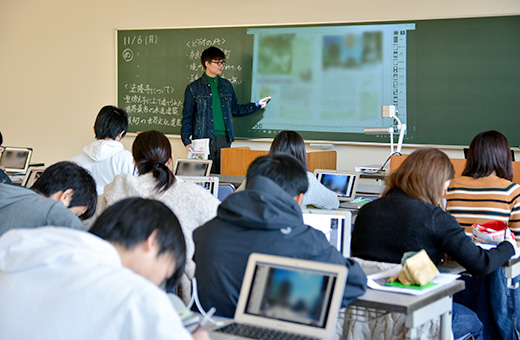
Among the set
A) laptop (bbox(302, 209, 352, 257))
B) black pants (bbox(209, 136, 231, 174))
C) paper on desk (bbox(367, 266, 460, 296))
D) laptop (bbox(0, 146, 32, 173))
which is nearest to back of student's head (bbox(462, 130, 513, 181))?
laptop (bbox(302, 209, 352, 257))

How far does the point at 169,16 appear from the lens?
22.5 feet

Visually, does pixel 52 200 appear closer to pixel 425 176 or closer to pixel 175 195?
pixel 175 195

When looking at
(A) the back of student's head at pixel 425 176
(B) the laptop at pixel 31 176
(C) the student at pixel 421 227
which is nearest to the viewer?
(C) the student at pixel 421 227

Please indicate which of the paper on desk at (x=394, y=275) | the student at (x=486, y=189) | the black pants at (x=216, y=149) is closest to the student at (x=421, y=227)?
the paper on desk at (x=394, y=275)

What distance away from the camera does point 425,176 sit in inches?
103

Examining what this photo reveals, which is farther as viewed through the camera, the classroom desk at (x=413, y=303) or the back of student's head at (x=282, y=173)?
the back of student's head at (x=282, y=173)

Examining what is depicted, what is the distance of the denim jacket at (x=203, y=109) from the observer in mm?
6383

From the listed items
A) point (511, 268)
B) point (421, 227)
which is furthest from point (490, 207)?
point (421, 227)

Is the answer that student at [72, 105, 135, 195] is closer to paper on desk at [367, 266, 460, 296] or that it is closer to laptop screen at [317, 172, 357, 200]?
laptop screen at [317, 172, 357, 200]

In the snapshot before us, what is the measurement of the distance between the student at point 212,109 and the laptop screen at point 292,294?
15.8 ft

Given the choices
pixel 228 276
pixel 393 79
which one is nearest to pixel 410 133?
pixel 393 79

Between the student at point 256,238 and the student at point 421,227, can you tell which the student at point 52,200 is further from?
the student at point 421,227

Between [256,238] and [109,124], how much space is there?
244cm

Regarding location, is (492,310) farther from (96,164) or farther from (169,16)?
(169,16)
